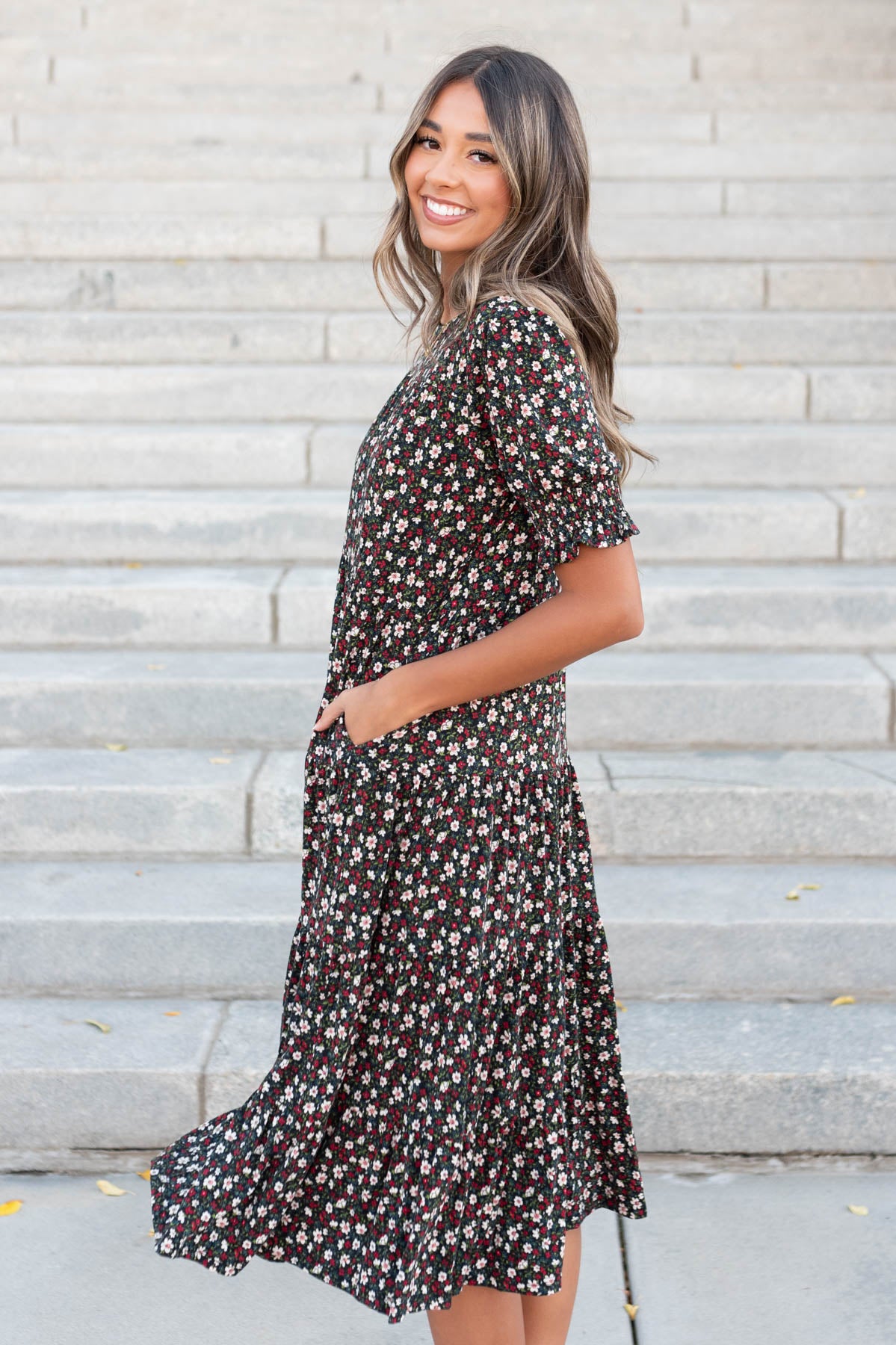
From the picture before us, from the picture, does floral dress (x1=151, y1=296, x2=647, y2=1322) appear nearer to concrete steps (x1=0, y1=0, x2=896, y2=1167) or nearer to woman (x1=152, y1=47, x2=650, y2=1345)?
woman (x1=152, y1=47, x2=650, y2=1345)

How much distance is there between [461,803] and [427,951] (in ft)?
0.69

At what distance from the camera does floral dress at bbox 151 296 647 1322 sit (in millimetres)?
1757

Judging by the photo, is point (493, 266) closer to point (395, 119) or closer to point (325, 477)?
point (325, 477)

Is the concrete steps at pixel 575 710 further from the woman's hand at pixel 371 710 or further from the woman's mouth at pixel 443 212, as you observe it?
the woman's mouth at pixel 443 212

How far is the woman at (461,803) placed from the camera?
1.67 metres

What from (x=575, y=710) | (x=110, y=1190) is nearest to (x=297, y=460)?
(x=575, y=710)

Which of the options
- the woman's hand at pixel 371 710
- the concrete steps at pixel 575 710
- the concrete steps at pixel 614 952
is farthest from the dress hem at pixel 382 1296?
the concrete steps at pixel 575 710

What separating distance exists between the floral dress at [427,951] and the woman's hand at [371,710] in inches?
0.9

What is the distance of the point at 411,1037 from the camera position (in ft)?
6.06

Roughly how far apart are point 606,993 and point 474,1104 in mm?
309

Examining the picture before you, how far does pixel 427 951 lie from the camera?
1826 millimetres

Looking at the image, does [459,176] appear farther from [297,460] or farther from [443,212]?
[297,460]

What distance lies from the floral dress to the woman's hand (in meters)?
0.02

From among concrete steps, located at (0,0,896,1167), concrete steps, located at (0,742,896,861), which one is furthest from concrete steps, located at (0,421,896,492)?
concrete steps, located at (0,742,896,861)
